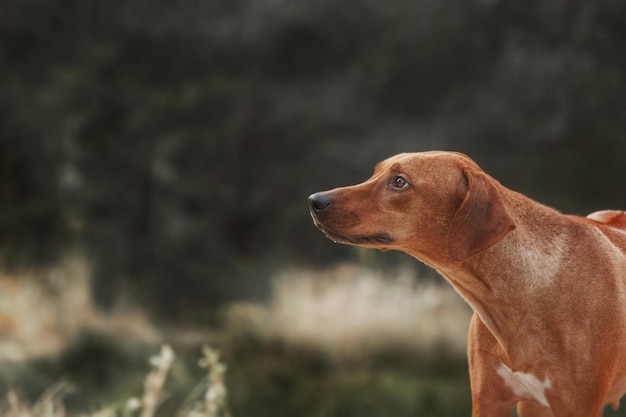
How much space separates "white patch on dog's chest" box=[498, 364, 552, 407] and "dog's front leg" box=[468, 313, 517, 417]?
0.6 inches

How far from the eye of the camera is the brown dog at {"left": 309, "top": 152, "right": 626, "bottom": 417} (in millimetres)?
2207

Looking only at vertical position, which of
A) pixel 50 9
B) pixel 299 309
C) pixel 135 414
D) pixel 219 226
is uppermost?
pixel 50 9

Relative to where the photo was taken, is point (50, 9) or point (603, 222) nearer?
point (603, 222)

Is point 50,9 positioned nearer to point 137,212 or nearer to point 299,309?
point 137,212

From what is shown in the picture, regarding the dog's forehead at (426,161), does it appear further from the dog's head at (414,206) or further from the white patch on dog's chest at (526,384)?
the white patch on dog's chest at (526,384)

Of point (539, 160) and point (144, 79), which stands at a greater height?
point (144, 79)

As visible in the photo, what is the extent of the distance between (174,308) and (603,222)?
18.4ft

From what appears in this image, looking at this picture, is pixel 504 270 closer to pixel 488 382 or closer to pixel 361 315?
pixel 488 382

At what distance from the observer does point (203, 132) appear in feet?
26.9

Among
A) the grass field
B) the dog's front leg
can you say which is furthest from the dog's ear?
the grass field

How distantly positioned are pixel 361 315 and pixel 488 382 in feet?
15.4

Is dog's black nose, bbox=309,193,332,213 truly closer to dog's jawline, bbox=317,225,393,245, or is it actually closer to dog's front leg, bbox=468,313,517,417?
dog's jawline, bbox=317,225,393,245

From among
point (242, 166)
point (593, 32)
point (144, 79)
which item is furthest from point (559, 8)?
point (144, 79)

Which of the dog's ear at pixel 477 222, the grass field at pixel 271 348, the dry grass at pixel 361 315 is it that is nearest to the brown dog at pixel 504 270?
the dog's ear at pixel 477 222
